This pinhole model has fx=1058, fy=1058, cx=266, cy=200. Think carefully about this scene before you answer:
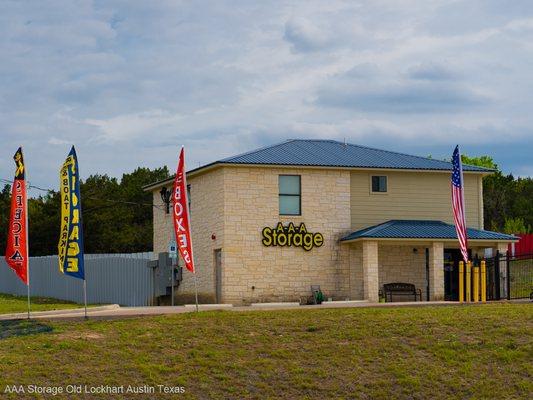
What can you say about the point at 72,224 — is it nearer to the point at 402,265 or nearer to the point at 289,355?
the point at 289,355

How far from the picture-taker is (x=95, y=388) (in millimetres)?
19703

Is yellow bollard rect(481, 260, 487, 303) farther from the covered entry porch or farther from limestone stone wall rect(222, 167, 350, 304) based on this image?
limestone stone wall rect(222, 167, 350, 304)

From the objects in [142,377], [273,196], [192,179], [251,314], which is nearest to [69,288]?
[192,179]

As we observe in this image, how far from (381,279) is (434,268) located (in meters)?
2.41

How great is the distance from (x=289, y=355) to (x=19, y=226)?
9.79m

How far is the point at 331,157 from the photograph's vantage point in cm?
4266

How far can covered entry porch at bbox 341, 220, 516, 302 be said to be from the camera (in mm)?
39812

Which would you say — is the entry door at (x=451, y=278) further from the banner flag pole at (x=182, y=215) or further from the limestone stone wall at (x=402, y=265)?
the banner flag pole at (x=182, y=215)

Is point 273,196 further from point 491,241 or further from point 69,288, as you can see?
point 69,288

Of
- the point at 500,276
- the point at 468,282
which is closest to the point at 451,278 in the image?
the point at 500,276

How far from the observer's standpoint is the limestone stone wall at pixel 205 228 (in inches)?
1597

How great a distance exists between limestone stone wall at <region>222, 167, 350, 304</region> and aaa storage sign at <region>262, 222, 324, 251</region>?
0.20 meters

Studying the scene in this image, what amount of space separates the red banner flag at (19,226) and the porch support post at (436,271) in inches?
686

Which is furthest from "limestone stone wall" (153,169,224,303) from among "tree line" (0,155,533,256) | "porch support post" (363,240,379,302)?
"tree line" (0,155,533,256)
